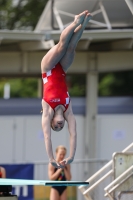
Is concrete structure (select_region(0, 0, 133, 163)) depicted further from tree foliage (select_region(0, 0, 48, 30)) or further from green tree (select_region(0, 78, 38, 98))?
green tree (select_region(0, 78, 38, 98))

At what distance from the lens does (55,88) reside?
804 centimetres

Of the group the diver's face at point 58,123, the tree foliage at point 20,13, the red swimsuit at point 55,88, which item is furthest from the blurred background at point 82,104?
the tree foliage at point 20,13

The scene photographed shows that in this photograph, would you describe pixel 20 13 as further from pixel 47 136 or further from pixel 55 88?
pixel 47 136

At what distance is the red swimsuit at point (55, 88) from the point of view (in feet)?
26.2

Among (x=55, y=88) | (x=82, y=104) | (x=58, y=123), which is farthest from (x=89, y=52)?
(x=58, y=123)

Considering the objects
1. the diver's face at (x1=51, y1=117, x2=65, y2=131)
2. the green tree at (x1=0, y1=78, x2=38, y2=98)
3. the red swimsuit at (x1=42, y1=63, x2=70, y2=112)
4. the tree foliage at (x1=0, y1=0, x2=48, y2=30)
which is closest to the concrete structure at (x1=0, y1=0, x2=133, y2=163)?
the red swimsuit at (x1=42, y1=63, x2=70, y2=112)

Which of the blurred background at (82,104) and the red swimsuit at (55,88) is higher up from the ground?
the blurred background at (82,104)

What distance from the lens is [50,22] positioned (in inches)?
625

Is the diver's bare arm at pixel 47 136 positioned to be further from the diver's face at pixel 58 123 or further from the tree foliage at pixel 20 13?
the tree foliage at pixel 20 13

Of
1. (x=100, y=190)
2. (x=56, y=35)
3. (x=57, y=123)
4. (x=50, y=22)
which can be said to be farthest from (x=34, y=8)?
(x=57, y=123)

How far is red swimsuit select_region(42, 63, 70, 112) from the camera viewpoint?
26.2 ft

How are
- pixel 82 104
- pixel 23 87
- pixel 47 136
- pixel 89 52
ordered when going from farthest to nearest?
pixel 23 87 < pixel 82 104 < pixel 89 52 < pixel 47 136

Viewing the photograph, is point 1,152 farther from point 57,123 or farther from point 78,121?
point 57,123

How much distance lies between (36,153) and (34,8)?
11840 millimetres
